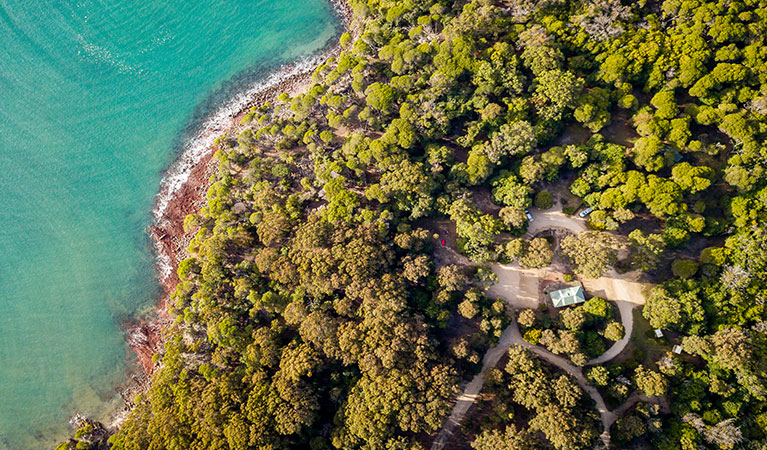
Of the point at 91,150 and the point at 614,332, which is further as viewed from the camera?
the point at 91,150

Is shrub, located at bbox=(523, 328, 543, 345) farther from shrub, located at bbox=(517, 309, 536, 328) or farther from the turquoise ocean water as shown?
the turquoise ocean water

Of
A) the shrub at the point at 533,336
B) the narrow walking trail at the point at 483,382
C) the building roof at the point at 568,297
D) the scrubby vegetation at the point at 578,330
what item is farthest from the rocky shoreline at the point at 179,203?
the building roof at the point at 568,297

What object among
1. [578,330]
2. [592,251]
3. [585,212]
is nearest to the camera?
[578,330]

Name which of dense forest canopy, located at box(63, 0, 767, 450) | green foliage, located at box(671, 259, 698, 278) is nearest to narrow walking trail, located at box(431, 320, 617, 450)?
dense forest canopy, located at box(63, 0, 767, 450)

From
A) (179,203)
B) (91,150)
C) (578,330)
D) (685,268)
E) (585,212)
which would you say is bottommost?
(685,268)

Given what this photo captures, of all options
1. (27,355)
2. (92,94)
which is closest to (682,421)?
(27,355)

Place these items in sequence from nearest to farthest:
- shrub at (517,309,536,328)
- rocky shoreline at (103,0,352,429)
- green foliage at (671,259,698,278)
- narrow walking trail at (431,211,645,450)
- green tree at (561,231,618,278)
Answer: narrow walking trail at (431,211,645,450) < green tree at (561,231,618,278) < shrub at (517,309,536,328) < green foliage at (671,259,698,278) < rocky shoreline at (103,0,352,429)

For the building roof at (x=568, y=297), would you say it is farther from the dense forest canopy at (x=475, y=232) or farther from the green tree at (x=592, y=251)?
the green tree at (x=592, y=251)

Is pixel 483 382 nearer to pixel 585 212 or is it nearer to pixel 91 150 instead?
pixel 585 212

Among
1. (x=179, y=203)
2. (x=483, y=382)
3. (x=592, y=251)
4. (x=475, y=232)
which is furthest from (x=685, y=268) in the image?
(x=179, y=203)
